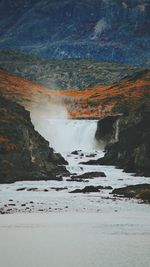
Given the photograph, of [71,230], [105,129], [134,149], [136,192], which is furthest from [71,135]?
[71,230]

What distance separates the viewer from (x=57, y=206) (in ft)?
151

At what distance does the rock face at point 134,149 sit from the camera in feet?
252

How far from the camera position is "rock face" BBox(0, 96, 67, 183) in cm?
6356

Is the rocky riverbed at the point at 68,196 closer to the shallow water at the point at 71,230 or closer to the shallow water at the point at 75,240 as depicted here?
the shallow water at the point at 71,230

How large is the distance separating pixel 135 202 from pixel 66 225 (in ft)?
36.6

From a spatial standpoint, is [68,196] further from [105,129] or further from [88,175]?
[105,129]

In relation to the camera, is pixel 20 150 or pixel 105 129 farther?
pixel 105 129

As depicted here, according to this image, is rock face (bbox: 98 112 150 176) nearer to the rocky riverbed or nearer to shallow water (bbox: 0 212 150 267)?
the rocky riverbed

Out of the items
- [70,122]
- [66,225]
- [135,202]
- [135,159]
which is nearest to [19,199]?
[135,202]

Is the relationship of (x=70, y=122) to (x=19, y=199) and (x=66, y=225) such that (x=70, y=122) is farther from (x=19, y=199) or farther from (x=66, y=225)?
(x=66, y=225)

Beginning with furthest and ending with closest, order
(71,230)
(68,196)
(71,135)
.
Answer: (71,135) < (68,196) < (71,230)

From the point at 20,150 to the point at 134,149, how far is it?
66.4 ft

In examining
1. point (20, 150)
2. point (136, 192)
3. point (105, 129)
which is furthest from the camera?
point (105, 129)

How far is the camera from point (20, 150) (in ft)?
218
